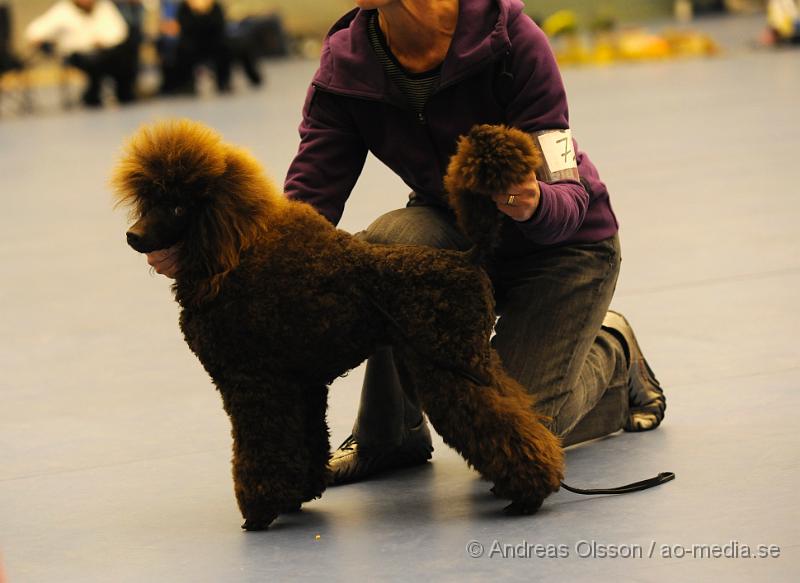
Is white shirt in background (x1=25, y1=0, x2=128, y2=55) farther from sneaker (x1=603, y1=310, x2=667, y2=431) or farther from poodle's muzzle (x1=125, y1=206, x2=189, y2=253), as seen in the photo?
poodle's muzzle (x1=125, y1=206, x2=189, y2=253)

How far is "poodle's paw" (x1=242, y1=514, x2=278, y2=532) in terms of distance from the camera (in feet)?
6.64

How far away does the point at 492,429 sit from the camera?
1.95m

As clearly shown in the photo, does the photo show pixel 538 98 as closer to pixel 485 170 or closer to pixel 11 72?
pixel 485 170

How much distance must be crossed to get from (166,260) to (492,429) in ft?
1.94

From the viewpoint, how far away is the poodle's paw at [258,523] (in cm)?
203

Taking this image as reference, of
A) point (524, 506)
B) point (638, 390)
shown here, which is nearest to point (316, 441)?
point (524, 506)

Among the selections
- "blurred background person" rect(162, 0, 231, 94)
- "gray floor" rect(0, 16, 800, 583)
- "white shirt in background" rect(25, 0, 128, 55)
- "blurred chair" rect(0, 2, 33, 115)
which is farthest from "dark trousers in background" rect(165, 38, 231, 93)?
A: "gray floor" rect(0, 16, 800, 583)

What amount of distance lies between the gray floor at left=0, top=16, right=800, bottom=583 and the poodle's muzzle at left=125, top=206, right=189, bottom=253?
500 mm

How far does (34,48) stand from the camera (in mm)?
12023

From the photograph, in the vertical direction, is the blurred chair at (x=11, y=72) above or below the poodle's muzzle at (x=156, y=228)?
below

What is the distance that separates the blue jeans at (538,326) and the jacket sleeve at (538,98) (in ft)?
0.40

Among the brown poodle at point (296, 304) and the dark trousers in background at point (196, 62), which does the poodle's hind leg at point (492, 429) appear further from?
the dark trousers in background at point (196, 62)

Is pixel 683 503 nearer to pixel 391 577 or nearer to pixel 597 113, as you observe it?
pixel 391 577

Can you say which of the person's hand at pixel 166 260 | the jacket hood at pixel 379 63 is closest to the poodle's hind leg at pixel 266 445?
the person's hand at pixel 166 260
